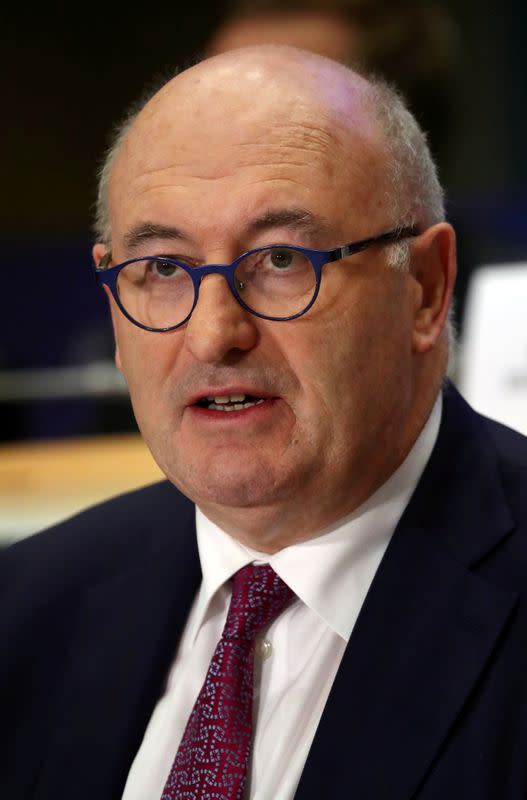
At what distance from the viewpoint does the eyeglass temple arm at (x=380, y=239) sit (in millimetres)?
1183

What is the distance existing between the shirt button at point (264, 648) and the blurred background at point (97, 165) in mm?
855

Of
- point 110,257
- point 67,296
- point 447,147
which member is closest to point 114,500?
point 110,257

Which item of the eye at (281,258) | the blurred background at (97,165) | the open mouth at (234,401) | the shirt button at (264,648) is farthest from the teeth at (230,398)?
the blurred background at (97,165)

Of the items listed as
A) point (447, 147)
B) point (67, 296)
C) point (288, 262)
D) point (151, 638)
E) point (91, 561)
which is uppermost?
point (67, 296)

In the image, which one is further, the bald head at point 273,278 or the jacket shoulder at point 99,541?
the jacket shoulder at point 99,541

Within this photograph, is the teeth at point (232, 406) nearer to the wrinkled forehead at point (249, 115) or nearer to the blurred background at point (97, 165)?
the wrinkled forehead at point (249, 115)

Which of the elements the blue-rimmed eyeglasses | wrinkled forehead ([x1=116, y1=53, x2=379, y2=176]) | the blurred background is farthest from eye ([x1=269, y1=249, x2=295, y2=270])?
the blurred background

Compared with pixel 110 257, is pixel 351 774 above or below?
below

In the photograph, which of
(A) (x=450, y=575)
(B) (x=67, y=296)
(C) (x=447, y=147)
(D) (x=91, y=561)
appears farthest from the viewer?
(B) (x=67, y=296)

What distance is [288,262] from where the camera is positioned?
1188 millimetres

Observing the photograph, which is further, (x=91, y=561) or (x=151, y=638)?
(x=91, y=561)

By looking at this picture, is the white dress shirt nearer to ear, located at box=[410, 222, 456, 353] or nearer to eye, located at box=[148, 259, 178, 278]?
ear, located at box=[410, 222, 456, 353]

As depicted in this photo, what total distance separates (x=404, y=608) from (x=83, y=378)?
290 centimetres

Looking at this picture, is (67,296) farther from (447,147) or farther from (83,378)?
(447,147)
